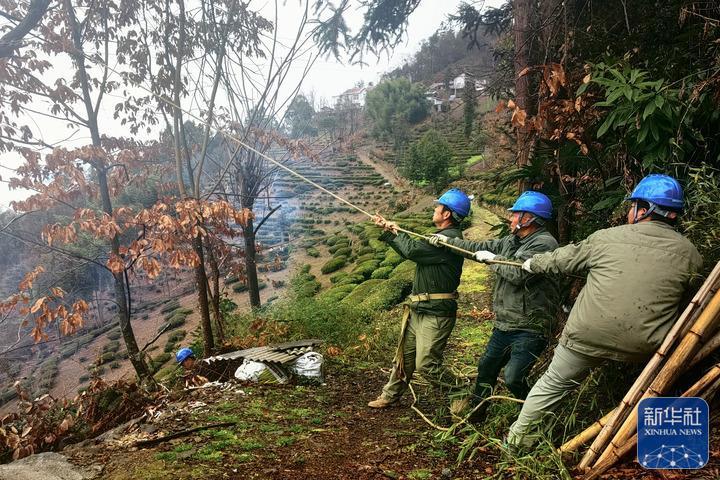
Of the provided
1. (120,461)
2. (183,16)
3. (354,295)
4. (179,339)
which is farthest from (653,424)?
(179,339)

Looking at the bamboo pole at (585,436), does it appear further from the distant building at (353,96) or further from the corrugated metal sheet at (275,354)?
the distant building at (353,96)

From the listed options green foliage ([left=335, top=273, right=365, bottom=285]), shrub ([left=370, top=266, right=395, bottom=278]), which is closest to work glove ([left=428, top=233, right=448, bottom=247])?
shrub ([left=370, top=266, right=395, bottom=278])

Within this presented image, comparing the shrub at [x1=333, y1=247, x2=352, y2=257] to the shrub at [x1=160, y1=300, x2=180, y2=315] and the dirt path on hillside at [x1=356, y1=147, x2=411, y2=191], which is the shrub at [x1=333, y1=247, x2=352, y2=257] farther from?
the dirt path on hillside at [x1=356, y1=147, x2=411, y2=191]

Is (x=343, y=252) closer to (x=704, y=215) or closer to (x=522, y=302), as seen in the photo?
(x=522, y=302)

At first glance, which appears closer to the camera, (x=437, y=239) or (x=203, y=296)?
(x=437, y=239)

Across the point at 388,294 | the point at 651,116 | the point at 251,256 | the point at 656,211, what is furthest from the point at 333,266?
the point at 656,211

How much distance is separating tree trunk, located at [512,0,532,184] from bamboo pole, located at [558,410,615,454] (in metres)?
2.54

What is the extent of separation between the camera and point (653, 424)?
6.55ft

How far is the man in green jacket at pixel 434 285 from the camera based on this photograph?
3363 mm

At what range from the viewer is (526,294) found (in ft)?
9.26

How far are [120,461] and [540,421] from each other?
2.51 m

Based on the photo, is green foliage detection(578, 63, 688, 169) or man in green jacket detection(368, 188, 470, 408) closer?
green foliage detection(578, 63, 688, 169)

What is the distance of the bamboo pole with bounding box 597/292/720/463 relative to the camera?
1923mm

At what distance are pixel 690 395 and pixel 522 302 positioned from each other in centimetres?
101
